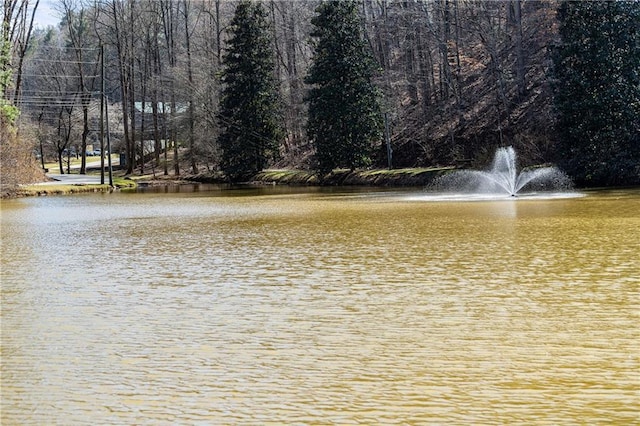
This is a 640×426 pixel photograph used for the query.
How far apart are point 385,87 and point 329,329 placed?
40772 mm

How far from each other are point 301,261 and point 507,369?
565 cm

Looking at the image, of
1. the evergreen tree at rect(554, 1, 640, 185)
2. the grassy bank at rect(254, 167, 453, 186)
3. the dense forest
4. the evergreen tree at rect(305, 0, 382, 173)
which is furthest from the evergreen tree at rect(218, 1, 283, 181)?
the evergreen tree at rect(554, 1, 640, 185)

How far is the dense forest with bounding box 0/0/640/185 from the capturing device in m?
29.4

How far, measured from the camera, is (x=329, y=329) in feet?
21.3

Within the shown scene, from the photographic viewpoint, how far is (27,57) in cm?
6638

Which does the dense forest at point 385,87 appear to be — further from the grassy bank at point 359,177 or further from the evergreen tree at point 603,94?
the grassy bank at point 359,177

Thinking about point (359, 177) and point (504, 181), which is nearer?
point (504, 181)

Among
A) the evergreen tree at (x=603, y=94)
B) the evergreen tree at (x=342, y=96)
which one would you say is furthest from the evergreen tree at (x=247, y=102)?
the evergreen tree at (x=603, y=94)

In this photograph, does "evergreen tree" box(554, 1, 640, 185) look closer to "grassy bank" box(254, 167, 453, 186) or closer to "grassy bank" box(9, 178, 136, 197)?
"grassy bank" box(254, 167, 453, 186)

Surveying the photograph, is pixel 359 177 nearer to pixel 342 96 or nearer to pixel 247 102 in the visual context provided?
pixel 342 96

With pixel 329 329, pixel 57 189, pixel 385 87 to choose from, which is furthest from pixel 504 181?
pixel 329 329

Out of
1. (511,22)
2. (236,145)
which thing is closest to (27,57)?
(236,145)

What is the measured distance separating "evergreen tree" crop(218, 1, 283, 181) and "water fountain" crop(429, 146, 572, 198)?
16.4 m

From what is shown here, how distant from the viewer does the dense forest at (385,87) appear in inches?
1159
